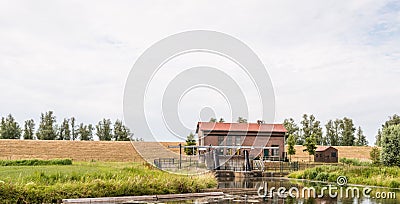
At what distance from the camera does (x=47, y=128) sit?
7975 centimetres

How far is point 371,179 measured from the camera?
91.7 ft

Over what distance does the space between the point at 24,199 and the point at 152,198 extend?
4948 millimetres

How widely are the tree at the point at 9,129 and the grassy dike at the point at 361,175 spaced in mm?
58778

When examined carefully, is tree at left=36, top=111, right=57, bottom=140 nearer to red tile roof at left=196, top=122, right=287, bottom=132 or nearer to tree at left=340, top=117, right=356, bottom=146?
red tile roof at left=196, top=122, right=287, bottom=132

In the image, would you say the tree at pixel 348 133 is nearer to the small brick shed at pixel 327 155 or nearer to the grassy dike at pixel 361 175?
the small brick shed at pixel 327 155

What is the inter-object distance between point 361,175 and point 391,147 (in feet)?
40.0

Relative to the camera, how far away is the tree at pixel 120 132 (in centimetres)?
8519

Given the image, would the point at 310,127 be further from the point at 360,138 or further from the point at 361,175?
the point at 361,175

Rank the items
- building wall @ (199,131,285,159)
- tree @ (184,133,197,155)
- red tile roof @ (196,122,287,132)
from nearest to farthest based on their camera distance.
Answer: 1. building wall @ (199,131,285,159)
2. red tile roof @ (196,122,287,132)
3. tree @ (184,133,197,155)

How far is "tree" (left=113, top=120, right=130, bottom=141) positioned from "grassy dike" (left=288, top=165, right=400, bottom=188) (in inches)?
2085

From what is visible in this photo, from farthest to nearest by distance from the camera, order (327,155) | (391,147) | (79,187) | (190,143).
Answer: (190,143)
(327,155)
(391,147)
(79,187)

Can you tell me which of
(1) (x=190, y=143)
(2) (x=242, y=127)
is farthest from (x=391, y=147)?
(1) (x=190, y=143)

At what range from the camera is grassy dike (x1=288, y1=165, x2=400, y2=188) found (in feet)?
87.7

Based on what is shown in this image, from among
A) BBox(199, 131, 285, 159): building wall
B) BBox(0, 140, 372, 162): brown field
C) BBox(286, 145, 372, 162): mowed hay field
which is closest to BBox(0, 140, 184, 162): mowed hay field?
BBox(0, 140, 372, 162): brown field
